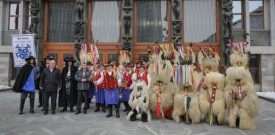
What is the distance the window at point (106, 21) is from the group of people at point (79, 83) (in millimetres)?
7897

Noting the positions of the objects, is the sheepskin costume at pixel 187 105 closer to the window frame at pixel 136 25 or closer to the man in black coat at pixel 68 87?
the man in black coat at pixel 68 87

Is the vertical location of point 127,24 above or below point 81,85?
above

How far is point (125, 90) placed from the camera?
989cm

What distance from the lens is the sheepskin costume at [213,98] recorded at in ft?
24.4

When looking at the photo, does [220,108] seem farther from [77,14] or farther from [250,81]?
[77,14]

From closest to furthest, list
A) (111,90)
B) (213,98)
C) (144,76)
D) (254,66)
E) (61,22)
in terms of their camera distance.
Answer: (213,98) → (144,76) → (111,90) → (254,66) → (61,22)

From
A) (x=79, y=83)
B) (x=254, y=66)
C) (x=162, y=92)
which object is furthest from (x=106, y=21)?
(x=162, y=92)

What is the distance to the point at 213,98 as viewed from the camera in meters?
7.58

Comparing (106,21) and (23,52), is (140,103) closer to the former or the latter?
(23,52)

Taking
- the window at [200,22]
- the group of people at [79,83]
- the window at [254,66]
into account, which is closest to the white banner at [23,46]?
the group of people at [79,83]

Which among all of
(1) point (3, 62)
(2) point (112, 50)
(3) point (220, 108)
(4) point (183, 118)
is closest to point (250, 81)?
(3) point (220, 108)

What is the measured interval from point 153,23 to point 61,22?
251 inches

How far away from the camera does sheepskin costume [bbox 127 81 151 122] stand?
808 cm

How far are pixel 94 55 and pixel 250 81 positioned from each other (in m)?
6.05
